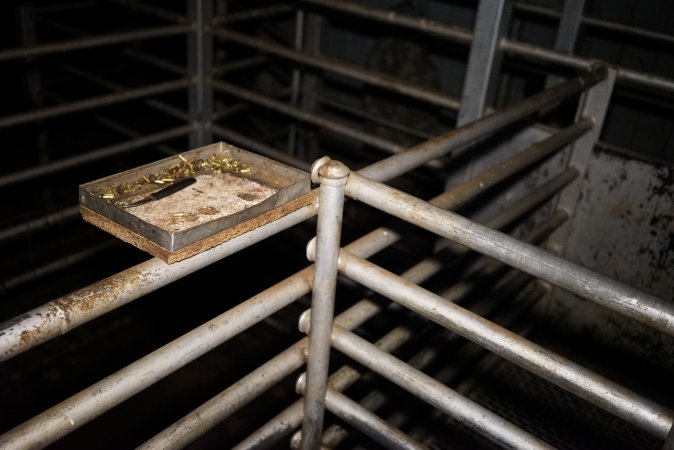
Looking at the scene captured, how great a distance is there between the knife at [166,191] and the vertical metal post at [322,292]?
0.32 meters

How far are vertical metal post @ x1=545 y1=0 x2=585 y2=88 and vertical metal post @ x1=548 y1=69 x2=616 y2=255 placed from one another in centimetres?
101

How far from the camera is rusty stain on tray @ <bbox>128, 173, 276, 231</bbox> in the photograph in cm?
129

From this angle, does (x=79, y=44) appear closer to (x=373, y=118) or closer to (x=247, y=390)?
Result: (x=247, y=390)

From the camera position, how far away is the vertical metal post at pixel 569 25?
3318 millimetres

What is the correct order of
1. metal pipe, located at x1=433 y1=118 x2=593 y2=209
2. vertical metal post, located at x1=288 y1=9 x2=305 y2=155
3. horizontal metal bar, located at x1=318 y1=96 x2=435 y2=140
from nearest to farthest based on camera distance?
metal pipe, located at x1=433 y1=118 x2=593 y2=209, vertical metal post, located at x1=288 y1=9 x2=305 y2=155, horizontal metal bar, located at x1=318 y1=96 x2=435 y2=140

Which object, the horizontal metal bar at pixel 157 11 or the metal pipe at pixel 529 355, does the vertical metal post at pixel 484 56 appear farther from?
the horizontal metal bar at pixel 157 11

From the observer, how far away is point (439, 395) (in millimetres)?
1421

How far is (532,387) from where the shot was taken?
2.51 meters

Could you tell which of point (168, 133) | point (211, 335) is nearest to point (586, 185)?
point (211, 335)

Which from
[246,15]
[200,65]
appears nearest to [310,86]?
[246,15]

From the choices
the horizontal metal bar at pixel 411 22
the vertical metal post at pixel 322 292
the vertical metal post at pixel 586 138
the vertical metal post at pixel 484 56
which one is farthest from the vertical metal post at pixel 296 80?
the vertical metal post at pixel 322 292

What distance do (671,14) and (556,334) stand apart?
3.03 m

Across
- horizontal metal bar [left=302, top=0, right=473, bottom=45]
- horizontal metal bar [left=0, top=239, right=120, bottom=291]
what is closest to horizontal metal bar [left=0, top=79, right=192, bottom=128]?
horizontal metal bar [left=0, top=239, right=120, bottom=291]

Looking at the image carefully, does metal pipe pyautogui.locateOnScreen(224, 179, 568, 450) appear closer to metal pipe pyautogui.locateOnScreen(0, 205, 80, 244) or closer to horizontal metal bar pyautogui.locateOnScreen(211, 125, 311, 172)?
horizontal metal bar pyautogui.locateOnScreen(211, 125, 311, 172)
